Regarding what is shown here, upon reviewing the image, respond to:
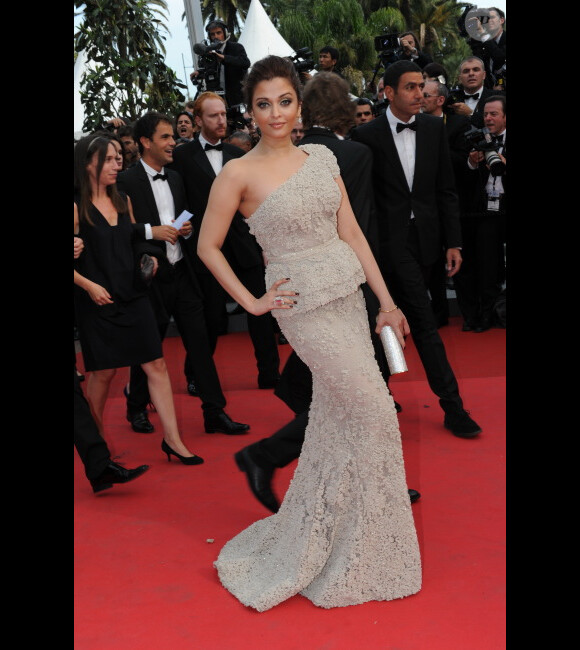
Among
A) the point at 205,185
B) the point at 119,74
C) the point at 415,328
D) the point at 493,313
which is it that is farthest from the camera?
the point at 119,74

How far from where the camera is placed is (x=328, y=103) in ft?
12.9

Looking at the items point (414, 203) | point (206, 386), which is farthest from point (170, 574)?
point (414, 203)

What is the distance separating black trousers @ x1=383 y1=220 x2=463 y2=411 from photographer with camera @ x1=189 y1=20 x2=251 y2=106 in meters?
6.30

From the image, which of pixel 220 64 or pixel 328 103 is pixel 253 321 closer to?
pixel 328 103

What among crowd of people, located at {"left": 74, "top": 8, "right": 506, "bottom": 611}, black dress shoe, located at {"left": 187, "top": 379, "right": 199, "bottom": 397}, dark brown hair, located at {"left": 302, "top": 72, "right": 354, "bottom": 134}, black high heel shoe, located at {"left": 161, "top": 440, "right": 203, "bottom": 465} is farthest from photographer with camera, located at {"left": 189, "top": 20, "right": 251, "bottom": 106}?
black high heel shoe, located at {"left": 161, "top": 440, "right": 203, "bottom": 465}

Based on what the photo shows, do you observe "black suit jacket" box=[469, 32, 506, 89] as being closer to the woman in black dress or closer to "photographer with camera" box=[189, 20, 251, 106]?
"photographer with camera" box=[189, 20, 251, 106]

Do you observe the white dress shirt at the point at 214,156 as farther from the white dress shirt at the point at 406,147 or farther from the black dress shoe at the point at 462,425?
the black dress shoe at the point at 462,425

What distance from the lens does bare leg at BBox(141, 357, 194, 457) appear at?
169 inches

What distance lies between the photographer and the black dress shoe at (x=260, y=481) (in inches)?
131

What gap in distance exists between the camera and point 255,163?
9.44 feet

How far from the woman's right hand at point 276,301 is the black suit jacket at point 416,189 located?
1938 mm

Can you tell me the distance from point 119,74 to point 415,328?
8.23m

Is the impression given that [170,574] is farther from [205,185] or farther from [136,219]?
[205,185]

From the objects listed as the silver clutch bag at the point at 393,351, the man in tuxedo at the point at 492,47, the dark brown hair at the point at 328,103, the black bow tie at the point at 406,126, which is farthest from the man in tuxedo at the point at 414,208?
the man in tuxedo at the point at 492,47
